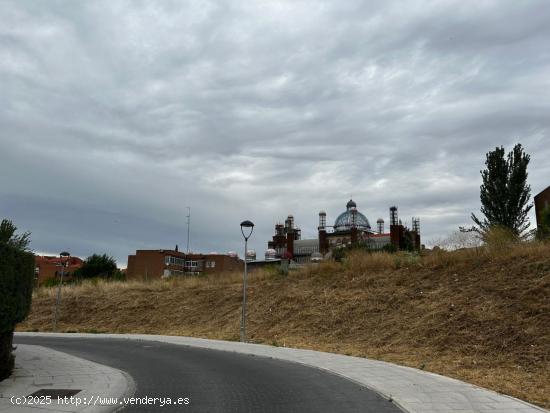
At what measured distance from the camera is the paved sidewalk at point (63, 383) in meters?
7.81

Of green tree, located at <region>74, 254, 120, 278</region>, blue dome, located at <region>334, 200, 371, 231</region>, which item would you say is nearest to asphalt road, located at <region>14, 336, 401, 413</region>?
green tree, located at <region>74, 254, 120, 278</region>

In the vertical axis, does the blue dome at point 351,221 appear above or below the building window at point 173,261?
above

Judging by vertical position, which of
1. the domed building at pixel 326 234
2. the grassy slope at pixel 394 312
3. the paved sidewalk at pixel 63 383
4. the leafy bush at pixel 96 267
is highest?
the domed building at pixel 326 234

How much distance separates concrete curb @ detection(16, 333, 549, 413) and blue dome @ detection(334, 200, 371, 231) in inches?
3781

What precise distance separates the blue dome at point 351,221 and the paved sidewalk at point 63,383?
322ft

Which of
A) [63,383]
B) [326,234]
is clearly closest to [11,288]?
[63,383]

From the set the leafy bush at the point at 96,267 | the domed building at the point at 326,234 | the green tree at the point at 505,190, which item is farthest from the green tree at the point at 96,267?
the green tree at the point at 505,190

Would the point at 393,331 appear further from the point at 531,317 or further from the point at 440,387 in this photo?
the point at 440,387

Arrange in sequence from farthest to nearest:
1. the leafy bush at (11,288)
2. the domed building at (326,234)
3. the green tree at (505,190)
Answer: the domed building at (326,234) < the green tree at (505,190) < the leafy bush at (11,288)

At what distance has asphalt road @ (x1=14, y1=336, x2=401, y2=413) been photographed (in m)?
7.75

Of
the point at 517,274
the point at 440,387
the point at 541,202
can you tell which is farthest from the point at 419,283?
the point at 541,202

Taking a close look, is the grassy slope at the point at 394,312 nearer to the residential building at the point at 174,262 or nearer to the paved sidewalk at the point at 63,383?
the paved sidewalk at the point at 63,383

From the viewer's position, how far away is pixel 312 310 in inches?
842

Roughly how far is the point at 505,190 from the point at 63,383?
3191 cm
